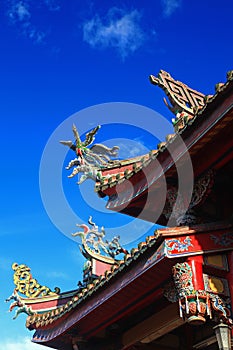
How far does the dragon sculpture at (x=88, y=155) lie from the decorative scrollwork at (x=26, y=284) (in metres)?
3.42

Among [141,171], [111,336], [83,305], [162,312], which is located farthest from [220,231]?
[111,336]

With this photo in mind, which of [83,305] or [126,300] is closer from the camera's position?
[126,300]

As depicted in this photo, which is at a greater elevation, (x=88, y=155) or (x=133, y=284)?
(x=88, y=155)

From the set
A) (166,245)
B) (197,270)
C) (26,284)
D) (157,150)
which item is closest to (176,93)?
(157,150)

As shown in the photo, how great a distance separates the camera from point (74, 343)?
8.78 metres

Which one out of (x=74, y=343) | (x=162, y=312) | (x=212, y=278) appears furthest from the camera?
(x=74, y=343)

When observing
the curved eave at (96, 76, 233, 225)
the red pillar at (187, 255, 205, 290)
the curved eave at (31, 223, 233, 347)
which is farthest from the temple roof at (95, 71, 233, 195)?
the red pillar at (187, 255, 205, 290)

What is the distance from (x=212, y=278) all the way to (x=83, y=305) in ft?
9.38

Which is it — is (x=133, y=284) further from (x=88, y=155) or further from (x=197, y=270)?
(x=88, y=155)

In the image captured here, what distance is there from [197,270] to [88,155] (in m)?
3.59

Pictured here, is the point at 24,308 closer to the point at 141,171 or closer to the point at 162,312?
the point at 162,312

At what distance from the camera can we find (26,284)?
1114cm

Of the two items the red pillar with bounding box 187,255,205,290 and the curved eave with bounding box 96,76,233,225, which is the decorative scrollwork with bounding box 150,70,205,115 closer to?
the curved eave with bounding box 96,76,233,225

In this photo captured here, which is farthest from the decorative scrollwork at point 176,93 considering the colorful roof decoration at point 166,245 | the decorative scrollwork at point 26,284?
the decorative scrollwork at point 26,284
